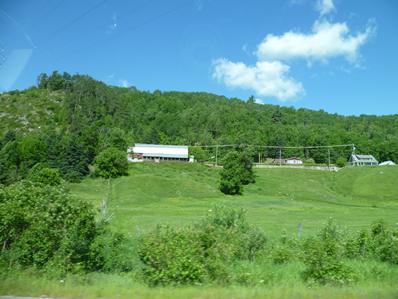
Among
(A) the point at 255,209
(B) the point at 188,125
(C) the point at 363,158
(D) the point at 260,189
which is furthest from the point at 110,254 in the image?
(B) the point at 188,125

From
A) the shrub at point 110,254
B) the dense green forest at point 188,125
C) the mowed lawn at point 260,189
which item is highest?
the dense green forest at point 188,125

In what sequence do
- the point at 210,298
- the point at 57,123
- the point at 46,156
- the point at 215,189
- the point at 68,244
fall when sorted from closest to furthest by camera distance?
1. the point at 210,298
2. the point at 68,244
3. the point at 215,189
4. the point at 46,156
5. the point at 57,123

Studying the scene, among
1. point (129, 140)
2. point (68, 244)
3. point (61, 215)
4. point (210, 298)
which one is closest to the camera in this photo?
point (210, 298)

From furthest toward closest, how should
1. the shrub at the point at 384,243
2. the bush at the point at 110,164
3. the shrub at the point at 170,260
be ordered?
1. the bush at the point at 110,164
2. the shrub at the point at 384,243
3. the shrub at the point at 170,260

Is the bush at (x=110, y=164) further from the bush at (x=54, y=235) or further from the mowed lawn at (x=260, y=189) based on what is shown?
the bush at (x=54, y=235)

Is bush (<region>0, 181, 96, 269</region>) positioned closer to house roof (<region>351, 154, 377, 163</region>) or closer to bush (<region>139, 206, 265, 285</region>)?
bush (<region>139, 206, 265, 285</region>)

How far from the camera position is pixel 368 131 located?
18438cm

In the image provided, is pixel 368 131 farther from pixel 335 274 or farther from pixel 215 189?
pixel 335 274

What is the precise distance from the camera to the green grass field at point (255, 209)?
26.8ft

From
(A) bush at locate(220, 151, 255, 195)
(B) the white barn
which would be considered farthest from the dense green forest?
(A) bush at locate(220, 151, 255, 195)

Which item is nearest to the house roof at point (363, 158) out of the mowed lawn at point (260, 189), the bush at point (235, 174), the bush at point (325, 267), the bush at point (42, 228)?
the mowed lawn at point (260, 189)

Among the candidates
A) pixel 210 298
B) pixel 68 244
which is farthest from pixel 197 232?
pixel 210 298

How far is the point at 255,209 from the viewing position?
61750mm

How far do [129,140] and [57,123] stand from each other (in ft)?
193
